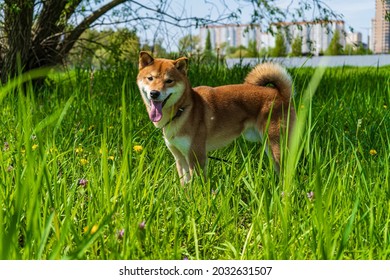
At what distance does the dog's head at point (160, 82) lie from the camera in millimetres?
3439

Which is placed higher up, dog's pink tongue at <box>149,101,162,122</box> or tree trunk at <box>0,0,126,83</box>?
tree trunk at <box>0,0,126,83</box>

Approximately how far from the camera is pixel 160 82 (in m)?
3.48

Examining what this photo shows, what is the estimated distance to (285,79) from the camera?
157 inches

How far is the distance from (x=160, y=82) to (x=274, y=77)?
940 millimetres

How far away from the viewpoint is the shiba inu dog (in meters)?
3.57

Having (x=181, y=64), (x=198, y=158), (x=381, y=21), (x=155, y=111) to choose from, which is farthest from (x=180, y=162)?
(x=381, y=21)

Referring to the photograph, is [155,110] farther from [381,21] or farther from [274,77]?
[381,21]

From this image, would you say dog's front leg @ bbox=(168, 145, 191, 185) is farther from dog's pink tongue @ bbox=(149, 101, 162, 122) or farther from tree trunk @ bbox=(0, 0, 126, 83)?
tree trunk @ bbox=(0, 0, 126, 83)

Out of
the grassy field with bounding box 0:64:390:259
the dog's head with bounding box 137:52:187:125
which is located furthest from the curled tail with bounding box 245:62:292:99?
the grassy field with bounding box 0:64:390:259

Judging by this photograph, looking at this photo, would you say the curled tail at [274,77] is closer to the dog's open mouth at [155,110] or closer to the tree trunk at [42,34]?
the dog's open mouth at [155,110]

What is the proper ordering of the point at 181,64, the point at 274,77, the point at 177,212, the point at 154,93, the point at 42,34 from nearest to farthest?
1. the point at 177,212
2. the point at 154,93
3. the point at 181,64
4. the point at 274,77
5. the point at 42,34

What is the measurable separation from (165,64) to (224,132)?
0.65m
